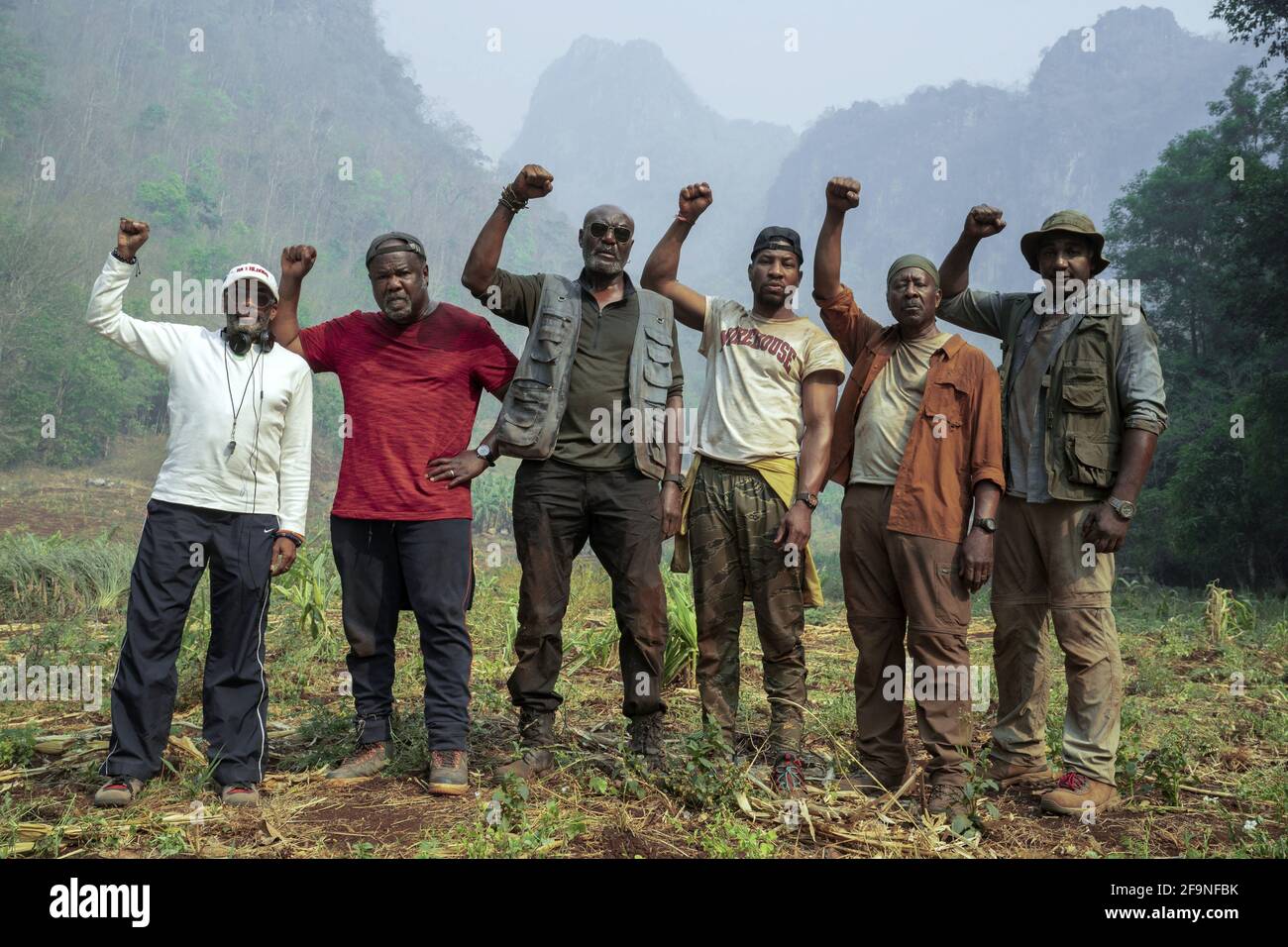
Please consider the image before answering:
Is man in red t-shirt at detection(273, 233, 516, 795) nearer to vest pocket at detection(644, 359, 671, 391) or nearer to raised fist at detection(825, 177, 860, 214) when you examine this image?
vest pocket at detection(644, 359, 671, 391)

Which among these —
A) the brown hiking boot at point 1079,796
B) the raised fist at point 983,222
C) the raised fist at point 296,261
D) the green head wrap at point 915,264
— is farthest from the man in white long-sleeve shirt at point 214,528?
the brown hiking boot at point 1079,796

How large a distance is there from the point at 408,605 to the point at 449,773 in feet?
2.43

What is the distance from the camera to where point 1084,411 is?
439 centimetres

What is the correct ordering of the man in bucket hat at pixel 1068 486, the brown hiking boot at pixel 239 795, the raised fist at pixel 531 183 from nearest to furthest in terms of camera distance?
the brown hiking boot at pixel 239 795 < the raised fist at pixel 531 183 < the man in bucket hat at pixel 1068 486

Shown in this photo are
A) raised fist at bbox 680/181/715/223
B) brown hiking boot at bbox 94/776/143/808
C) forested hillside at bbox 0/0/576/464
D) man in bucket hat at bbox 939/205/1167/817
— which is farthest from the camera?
forested hillside at bbox 0/0/576/464

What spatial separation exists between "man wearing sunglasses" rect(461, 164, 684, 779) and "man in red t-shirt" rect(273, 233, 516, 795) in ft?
0.79

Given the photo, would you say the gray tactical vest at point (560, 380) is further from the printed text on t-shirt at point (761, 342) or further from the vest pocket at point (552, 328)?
the printed text on t-shirt at point (761, 342)

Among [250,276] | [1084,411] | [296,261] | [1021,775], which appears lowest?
[1021,775]

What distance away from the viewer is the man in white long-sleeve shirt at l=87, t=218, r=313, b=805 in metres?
4.11

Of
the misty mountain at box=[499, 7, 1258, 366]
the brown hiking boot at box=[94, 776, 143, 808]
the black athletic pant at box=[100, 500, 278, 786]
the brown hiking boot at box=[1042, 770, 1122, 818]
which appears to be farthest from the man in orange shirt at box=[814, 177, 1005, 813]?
the misty mountain at box=[499, 7, 1258, 366]

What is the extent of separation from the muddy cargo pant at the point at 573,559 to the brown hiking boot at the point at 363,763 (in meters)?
0.64

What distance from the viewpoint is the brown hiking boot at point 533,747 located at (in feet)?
14.2

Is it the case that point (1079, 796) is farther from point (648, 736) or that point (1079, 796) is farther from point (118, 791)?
point (118, 791)

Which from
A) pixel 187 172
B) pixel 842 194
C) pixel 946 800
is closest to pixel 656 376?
pixel 842 194
